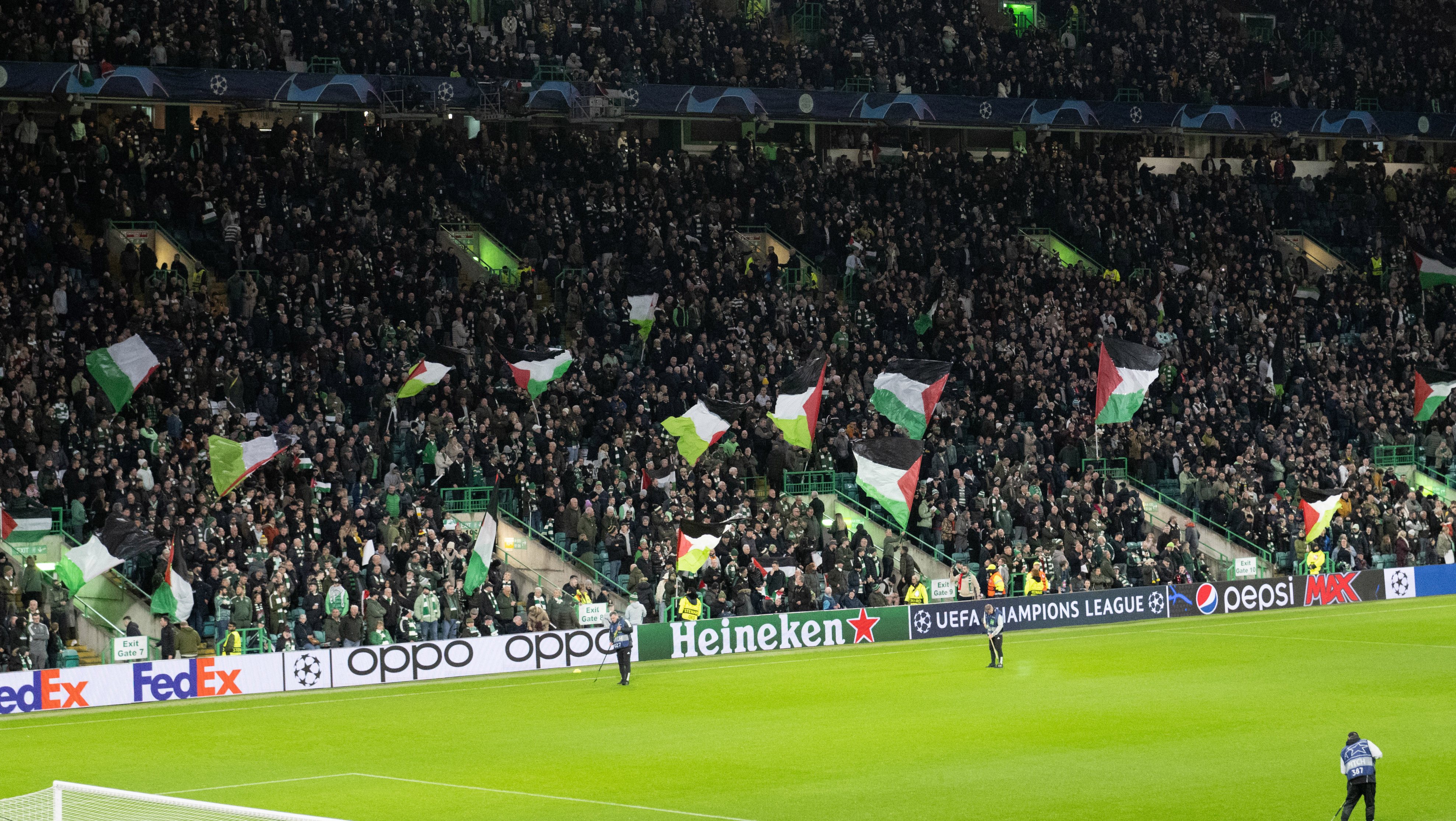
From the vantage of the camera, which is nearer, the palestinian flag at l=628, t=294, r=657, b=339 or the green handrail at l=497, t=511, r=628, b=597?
the green handrail at l=497, t=511, r=628, b=597

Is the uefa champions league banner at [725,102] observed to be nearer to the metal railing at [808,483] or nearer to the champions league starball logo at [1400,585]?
the metal railing at [808,483]

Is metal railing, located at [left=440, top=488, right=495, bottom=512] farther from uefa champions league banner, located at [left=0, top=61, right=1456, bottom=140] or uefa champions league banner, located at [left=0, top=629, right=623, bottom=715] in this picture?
uefa champions league banner, located at [left=0, top=61, right=1456, bottom=140]

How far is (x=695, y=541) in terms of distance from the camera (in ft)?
124

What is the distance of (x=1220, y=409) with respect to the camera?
1982 inches

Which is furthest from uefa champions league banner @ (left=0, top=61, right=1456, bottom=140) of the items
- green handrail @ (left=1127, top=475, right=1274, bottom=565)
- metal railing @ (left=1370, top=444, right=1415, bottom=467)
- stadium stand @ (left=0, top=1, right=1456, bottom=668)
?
green handrail @ (left=1127, top=475, right=1274, bottom=565)

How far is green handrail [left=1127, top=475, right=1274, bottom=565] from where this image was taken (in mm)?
47406

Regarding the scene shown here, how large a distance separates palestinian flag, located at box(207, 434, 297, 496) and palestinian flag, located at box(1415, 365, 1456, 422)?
104 ft

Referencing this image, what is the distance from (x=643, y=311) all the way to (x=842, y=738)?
2197 centimetres

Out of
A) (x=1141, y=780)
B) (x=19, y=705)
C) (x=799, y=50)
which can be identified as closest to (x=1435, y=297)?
(x=799, y=50)

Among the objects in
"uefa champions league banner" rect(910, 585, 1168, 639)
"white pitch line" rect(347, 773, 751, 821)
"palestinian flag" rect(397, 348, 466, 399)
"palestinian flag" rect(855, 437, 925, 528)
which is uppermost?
"palestinian flag" rect(397, 348, 466, 399)

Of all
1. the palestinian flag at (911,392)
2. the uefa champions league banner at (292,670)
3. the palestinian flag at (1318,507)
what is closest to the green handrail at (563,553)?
the uefa champions league banner at (292,670)

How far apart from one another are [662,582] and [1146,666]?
34.2ft

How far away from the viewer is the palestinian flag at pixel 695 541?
37812mm

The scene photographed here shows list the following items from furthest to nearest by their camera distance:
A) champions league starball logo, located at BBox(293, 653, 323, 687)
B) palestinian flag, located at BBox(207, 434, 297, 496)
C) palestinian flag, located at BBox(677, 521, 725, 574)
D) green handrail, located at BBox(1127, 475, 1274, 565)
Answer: green handrail, located at BBox(1127, 475, 1274, 565), palestinian flag, located at BBox(677, 521, 725, 574), palestinian flag, located at BBox(207, 434, 297, 496), champions league starball logo, located at BBox(293, 653, 323, 687)
